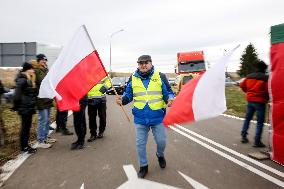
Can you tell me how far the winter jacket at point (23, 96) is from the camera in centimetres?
839

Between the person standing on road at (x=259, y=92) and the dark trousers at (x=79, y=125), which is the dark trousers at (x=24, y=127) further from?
the person standing on road at (x=259, y=92)

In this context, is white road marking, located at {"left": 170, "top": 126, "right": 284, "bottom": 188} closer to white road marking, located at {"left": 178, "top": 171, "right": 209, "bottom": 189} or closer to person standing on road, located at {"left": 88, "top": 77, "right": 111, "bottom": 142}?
white road marking, located at {"left": 178, "top": 171, "right": 209, "bottom": 189}

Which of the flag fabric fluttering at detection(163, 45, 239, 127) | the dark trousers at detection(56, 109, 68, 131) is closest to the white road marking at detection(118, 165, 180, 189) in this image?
the flag fabric fluttering at detection(163, 45, 239, 127)

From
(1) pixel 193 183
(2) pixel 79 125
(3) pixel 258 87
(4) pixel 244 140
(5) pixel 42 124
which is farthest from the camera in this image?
(5) pixel 42 124

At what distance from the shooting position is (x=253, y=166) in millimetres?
7031

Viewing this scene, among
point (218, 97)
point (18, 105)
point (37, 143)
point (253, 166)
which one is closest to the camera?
point (218, 97)

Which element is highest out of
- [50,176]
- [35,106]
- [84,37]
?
[84,37]

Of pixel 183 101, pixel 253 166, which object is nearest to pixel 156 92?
pixel 183 101

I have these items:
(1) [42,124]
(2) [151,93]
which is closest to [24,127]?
(1) [42,124]

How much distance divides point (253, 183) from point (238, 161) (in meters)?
1.39

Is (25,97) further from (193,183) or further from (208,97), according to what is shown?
(208,97)

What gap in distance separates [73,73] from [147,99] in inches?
66.2

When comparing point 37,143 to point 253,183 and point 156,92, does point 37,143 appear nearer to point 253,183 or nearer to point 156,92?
point 156,92

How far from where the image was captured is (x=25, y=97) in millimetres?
8500
